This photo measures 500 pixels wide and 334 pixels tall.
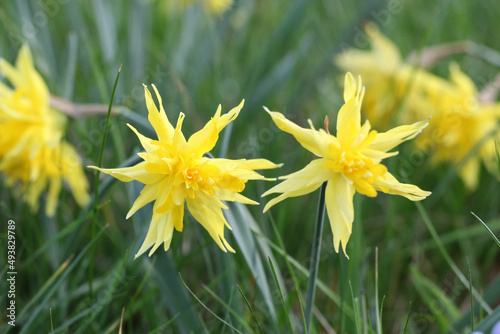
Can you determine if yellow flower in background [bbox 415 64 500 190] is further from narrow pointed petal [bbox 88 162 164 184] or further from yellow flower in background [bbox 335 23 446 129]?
narrow pointed petal [bbox 88 162 164 184]

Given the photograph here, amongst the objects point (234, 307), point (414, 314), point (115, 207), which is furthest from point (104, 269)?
point (414, 314)

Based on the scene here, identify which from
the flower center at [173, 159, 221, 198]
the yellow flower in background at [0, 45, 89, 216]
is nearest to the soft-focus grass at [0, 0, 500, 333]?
the yellow flower in background at [0, 45, 89, 216]

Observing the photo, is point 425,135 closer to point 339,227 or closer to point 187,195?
point 339,227

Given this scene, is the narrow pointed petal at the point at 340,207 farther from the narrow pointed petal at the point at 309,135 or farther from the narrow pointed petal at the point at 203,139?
the narrow pointed petal at the point at 203,139

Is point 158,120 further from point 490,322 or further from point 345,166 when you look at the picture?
point 490,322

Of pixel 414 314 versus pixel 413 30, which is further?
pixel 413 30
